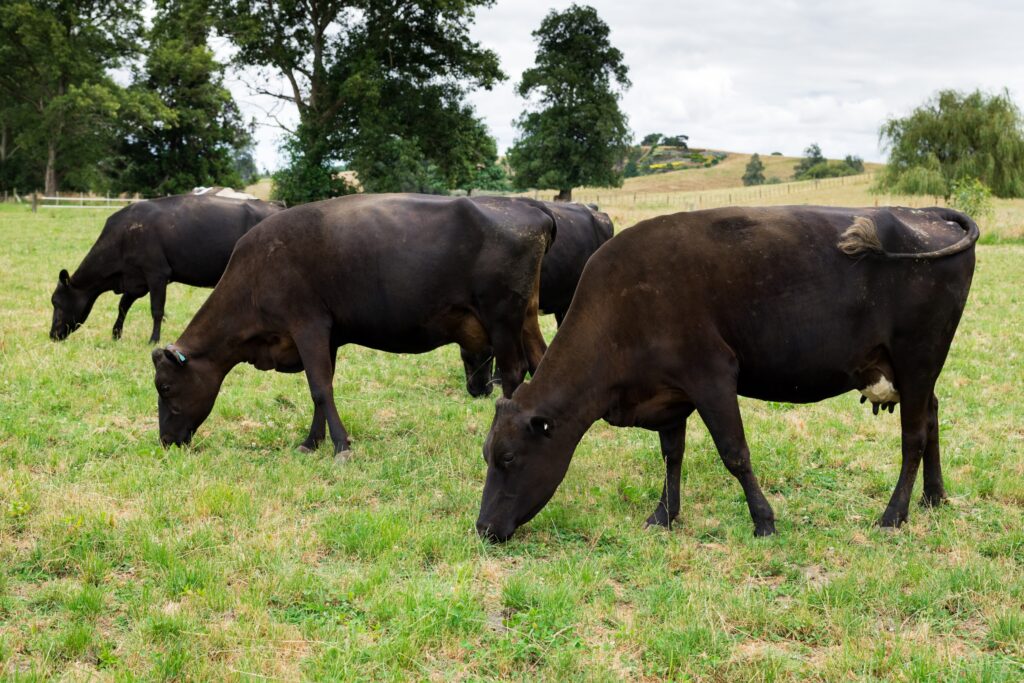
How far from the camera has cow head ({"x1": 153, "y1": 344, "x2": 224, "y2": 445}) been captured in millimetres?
8266

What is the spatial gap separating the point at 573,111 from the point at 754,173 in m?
81.7

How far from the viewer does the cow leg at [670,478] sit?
6543 millimetres

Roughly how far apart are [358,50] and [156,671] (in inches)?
1615

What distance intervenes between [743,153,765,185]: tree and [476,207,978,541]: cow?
130m

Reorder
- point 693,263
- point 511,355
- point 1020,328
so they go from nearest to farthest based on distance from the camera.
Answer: point 693,263 → point 511,355 → point 1020,328

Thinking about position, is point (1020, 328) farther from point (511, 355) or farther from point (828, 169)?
point (828, 169)

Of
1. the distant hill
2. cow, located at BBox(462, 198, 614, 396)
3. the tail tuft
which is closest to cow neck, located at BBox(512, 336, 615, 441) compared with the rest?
the tail tuft

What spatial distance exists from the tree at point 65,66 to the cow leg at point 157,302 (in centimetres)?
3999

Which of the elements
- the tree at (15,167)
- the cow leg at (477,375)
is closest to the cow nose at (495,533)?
the cow leg at (477,375)

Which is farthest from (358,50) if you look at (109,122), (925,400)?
(925,400)

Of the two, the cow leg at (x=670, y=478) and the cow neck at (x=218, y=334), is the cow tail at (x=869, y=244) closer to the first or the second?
the cow leg at (x=670, y=478)

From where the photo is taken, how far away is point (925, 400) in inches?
252

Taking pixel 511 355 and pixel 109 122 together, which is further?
pixel 109 122

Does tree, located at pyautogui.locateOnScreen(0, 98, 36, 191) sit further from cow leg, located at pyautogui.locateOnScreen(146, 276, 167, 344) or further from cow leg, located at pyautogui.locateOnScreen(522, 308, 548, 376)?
cow leg, located at pyautogui.locateOnScreen(522, 308, 548, 376)
